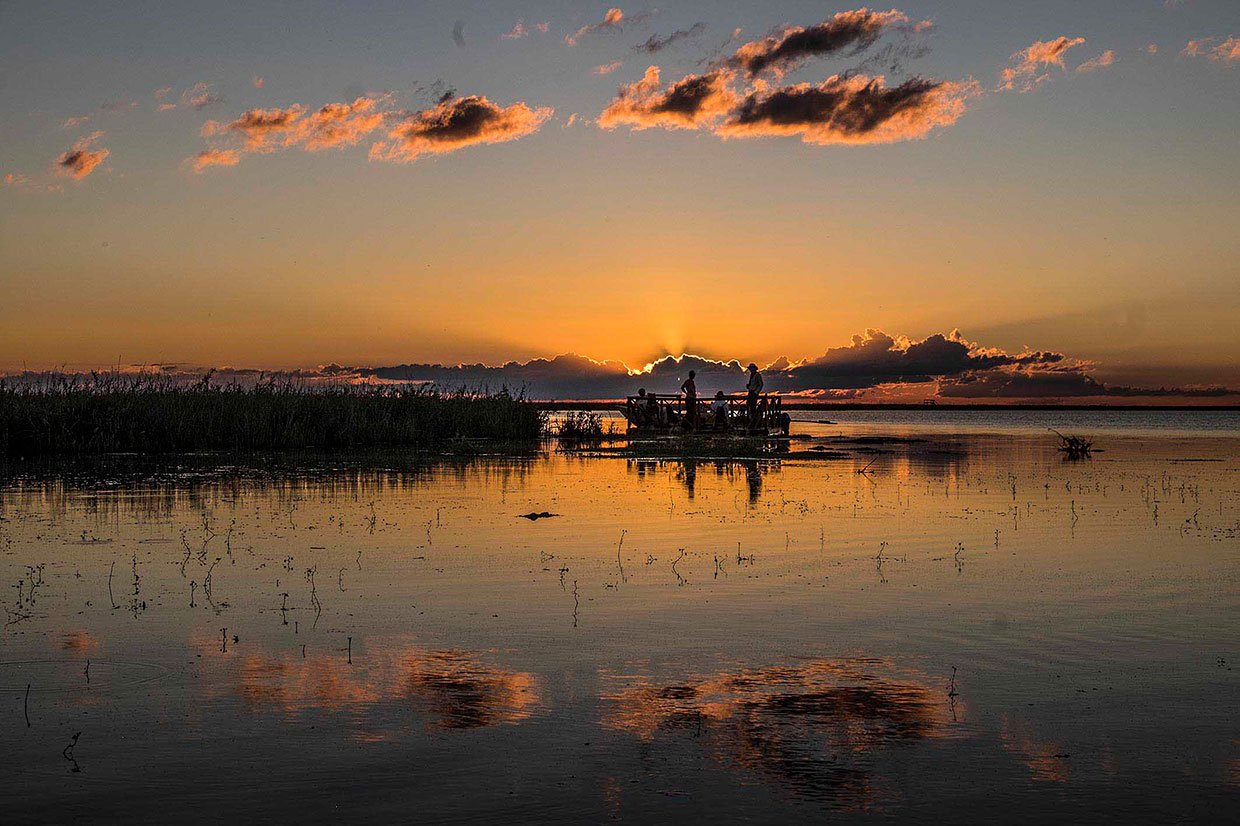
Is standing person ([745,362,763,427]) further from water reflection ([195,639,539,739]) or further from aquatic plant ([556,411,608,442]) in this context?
water reflection ([195,639,539,739])

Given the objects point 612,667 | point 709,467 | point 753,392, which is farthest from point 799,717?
point 753,392

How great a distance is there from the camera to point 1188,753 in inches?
298

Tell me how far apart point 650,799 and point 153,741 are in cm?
358

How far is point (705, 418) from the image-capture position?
5631 centimetres

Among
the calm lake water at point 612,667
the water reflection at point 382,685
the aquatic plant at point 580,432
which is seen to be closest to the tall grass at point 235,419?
the aquatic plant at point 580,432

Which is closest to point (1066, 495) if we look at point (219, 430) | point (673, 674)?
point (673, 674)

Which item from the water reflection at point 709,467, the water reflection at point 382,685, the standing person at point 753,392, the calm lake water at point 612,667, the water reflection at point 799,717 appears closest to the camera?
the calm lake water at point 612,667

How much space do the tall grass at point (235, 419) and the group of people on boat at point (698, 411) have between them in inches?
317

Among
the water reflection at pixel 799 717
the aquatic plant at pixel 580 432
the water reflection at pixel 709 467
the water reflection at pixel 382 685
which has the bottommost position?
the water reflection at pixel 799 717

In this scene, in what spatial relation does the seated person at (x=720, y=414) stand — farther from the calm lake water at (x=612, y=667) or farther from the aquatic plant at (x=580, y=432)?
the calm lake water at (x=612, y=667)

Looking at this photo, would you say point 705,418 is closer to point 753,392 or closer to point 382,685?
point 753,392

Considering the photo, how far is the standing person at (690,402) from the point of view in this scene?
53466mm

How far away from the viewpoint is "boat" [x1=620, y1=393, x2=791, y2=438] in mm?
55719

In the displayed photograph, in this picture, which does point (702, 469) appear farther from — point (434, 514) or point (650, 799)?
point (650, 799)
